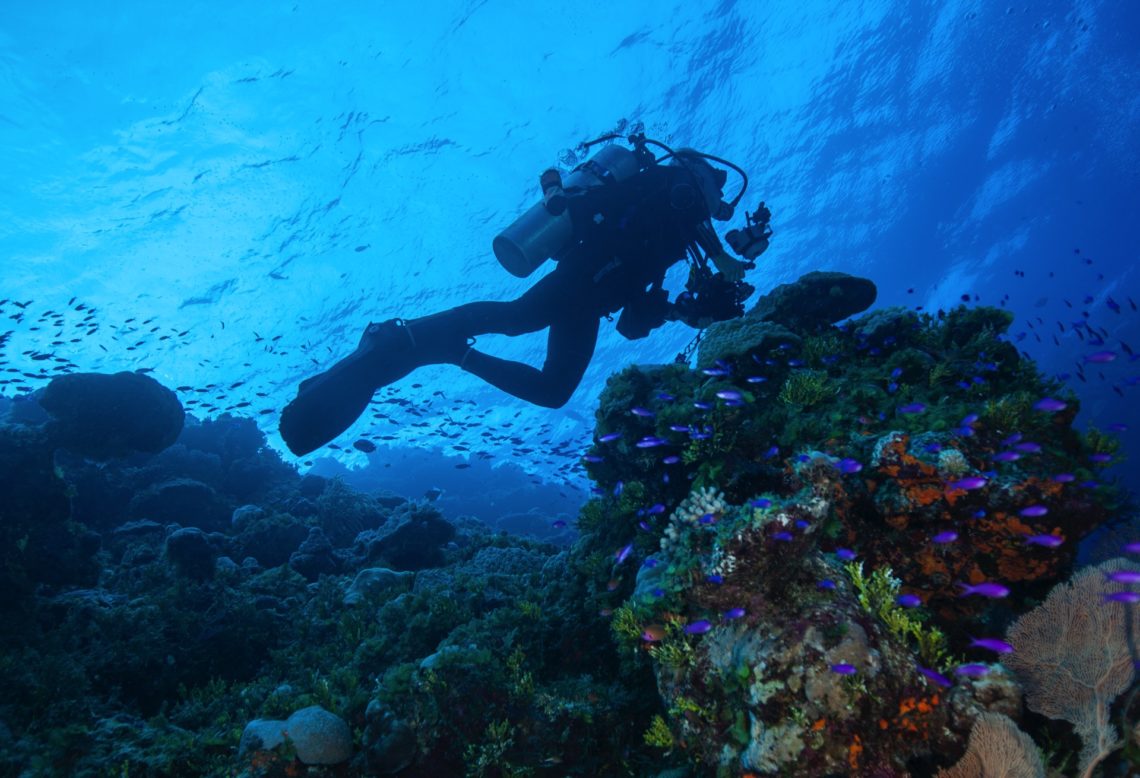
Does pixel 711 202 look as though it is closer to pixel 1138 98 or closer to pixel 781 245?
pixel 781 245

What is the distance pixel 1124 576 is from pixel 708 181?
31.1 ft

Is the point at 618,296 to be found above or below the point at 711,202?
below

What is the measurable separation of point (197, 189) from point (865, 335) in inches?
1008

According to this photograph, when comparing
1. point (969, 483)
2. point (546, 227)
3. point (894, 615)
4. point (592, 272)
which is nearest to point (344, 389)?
point (546, 227)

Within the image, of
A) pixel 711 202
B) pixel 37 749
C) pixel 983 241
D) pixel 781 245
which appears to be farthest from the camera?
pixel 983 241

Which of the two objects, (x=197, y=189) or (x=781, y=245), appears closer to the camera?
(x=197, y=189)

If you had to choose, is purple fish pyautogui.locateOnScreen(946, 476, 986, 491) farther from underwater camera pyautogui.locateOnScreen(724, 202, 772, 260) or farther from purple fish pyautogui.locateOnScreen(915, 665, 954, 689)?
underwater camera pyautogui.locateOnScreen(724, 202, 772, 260)

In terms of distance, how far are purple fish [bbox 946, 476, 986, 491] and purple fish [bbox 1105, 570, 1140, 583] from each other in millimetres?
982

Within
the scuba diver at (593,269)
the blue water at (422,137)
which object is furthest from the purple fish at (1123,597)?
the blue water at (422,137)

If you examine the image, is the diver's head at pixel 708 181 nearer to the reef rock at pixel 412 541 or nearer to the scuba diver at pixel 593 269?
the scuba diver at pixel 593 269

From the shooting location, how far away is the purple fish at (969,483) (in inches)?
173

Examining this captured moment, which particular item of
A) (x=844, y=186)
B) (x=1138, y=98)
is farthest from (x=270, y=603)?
(x=1138, y=98)

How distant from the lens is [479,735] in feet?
16.7

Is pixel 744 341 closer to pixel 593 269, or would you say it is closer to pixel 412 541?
pixel 593 269
